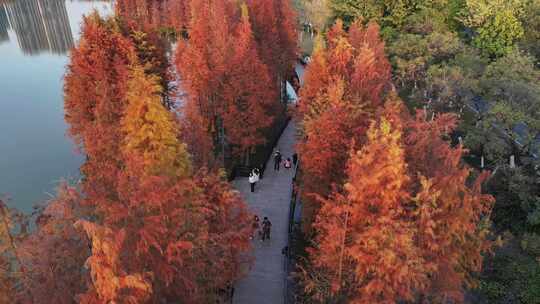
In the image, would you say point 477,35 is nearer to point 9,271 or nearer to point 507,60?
point 507,60

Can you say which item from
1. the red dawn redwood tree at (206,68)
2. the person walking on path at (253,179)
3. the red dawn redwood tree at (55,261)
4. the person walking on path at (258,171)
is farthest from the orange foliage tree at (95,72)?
the red dawn redwood tree at (55,261)

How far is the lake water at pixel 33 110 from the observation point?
29.0 metres

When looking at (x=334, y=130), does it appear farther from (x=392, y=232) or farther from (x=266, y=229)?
(x=392, y=232)

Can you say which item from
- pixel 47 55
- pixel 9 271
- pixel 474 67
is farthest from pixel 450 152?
pixel 47 55

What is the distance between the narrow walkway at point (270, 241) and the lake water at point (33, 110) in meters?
9.01

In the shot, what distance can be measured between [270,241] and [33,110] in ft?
96.7

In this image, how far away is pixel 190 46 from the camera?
2764cm

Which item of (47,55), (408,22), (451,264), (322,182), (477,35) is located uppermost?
(47,55)

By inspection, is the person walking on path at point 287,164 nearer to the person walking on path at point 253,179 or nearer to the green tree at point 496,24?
the person walking on path at point 253,179

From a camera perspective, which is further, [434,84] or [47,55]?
[47,55]

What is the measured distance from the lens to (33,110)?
3950cm

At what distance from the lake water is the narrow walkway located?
29.6 feet

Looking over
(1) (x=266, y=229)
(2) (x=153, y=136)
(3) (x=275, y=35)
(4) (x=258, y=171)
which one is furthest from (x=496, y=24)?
(2) (x=153, y=136)

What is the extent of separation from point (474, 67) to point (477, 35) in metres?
8.47
